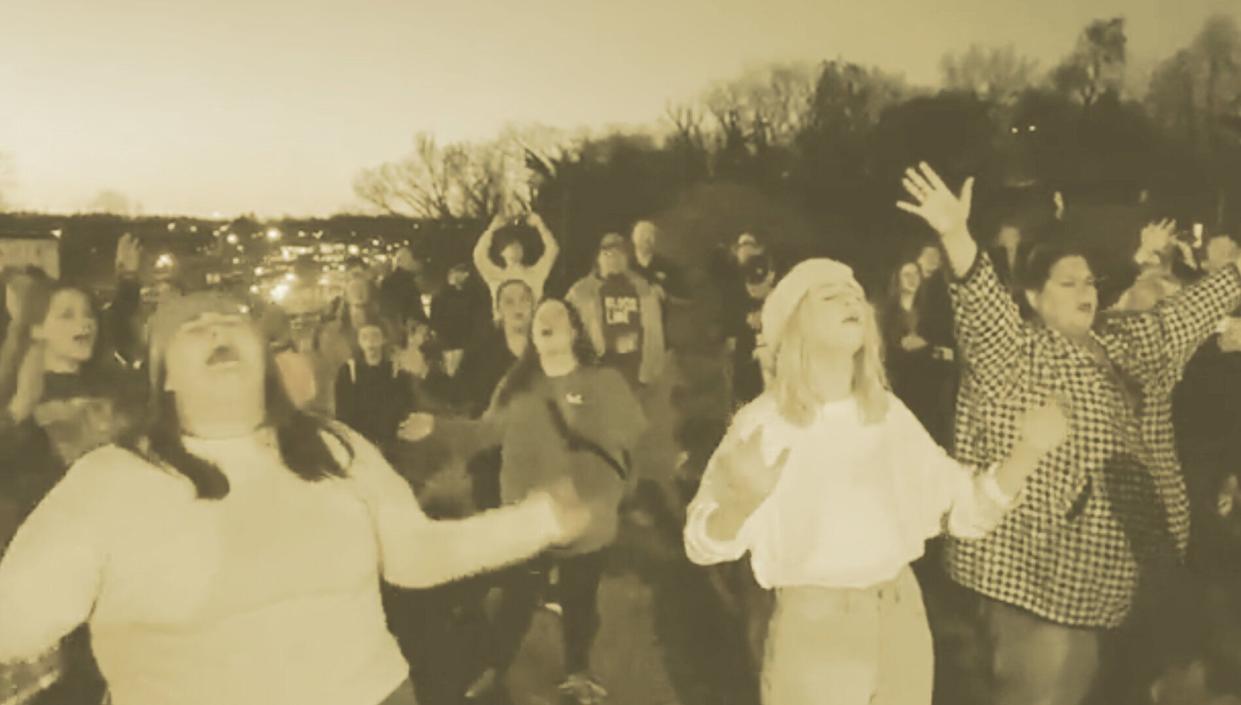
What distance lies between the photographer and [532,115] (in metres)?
2.09

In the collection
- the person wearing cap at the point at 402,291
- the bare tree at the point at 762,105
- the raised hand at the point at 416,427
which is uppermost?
the bare tree at the point at 762,105

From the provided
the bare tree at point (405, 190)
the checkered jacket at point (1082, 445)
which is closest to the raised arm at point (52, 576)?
the bare tree at point (405, 190)

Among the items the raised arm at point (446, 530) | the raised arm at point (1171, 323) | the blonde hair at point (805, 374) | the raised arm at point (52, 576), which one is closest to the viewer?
the raised arm at point (52, 576)

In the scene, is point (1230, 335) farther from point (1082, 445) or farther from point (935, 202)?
point (935, 202)

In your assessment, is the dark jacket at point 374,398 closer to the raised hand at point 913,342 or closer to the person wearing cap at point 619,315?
the person wearing cap at point 619,315

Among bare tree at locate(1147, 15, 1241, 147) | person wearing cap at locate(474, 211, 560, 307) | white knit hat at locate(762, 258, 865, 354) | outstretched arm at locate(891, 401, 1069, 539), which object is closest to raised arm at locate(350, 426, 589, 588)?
person wearing cap at locate(474, 211, 560, 307)

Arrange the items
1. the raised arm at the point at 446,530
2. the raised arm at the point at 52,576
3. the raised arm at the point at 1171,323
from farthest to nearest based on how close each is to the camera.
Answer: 1. the raised arm at the point at 1171,323
2. the raised arm at the point at 446,530
3. the raised arm at the point at 52,576

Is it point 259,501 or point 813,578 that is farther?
point 813,578

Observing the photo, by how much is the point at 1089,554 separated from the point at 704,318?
86 centimetres

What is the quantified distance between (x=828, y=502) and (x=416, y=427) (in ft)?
2.38

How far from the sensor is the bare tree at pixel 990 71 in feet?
7.28

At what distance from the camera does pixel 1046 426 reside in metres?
2.14

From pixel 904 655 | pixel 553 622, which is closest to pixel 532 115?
pixel 553 622

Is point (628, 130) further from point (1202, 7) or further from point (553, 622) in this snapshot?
point (1202, 7)
